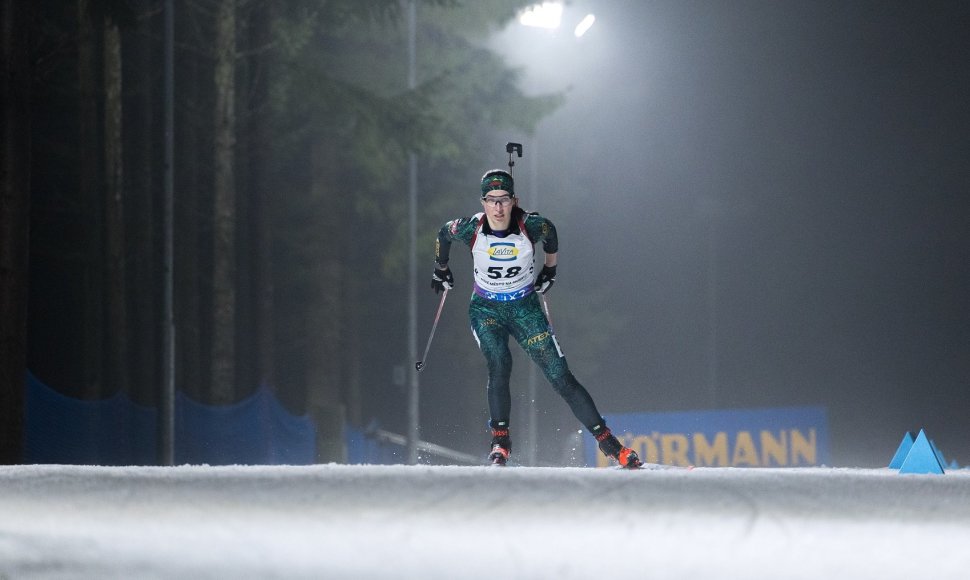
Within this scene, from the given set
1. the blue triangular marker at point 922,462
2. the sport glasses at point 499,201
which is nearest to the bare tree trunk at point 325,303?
the sport glasses at point 499,201

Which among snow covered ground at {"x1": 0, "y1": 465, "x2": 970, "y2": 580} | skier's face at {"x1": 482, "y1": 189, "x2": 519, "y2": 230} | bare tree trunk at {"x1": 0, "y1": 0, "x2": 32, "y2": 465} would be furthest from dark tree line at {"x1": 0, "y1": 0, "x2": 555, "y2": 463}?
snow covered ground at {"x1": 0, "y1": 465, "x2": 970, "y2": 580}

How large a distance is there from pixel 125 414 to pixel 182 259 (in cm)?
363

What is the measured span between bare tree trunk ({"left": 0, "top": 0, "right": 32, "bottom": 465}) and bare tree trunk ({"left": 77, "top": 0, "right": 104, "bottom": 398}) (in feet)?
13.1

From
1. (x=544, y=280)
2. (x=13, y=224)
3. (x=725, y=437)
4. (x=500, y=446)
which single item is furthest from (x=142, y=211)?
(x=500, y=446)

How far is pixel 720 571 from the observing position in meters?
2.54

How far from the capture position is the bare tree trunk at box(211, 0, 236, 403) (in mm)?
18656

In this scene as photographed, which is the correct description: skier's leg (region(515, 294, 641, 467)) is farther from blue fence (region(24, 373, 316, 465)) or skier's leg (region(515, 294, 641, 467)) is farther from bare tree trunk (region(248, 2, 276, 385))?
bare tree trunk (region(248, 2, 276, 385))

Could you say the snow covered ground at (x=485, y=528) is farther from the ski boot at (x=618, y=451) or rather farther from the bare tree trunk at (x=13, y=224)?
the bare tree trunk at (x=13, y=224)

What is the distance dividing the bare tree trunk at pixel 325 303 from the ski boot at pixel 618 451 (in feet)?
50.5

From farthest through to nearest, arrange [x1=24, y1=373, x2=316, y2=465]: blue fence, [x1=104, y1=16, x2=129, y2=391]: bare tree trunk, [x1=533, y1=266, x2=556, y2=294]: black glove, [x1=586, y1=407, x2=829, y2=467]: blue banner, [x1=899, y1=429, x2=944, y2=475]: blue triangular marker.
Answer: [x1=586, y1=407, x2=829, y2=467]: blue banner < [x1=104, y1=16, x2=129, y2=391]: bare tree trunk < [x1=24, y1=373, x2=316, y2=465]: blue fence < [x1=533, y1=266, x2=556, y2=294]: black glove < [x1=899, y1=429, x2=944, y2=475]: blue triangular marker

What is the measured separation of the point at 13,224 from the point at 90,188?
6.11 meters

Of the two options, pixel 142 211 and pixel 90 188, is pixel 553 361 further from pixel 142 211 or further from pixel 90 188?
pixel 142 211

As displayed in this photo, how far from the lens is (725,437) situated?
2283 cm

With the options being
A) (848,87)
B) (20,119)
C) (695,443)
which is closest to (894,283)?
(848,87)
